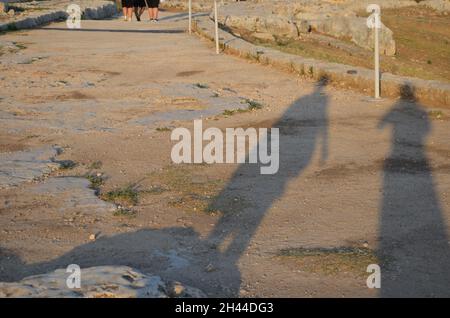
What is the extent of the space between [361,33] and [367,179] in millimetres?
16111

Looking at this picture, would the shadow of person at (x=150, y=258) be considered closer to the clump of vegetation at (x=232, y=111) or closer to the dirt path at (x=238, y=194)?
the dirt path at (x=238, y=194)

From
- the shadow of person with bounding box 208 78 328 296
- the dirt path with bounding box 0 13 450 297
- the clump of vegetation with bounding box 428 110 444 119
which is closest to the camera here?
the dirt path with bounding box 0 13 450 297

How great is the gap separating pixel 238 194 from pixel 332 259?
4.78 ft

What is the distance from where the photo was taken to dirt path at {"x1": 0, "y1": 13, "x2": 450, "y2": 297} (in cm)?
429

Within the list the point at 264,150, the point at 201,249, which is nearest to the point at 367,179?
the point at 264,150

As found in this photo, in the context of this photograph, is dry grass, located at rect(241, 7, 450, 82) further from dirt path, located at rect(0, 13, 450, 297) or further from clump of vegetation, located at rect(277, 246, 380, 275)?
clump of vegetation, located at rect(277, 246, 380, 275)

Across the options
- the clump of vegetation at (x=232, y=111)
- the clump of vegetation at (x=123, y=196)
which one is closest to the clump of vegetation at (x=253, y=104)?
the clump of vegetation at (x=232, y=111)

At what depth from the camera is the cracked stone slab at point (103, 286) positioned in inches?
137

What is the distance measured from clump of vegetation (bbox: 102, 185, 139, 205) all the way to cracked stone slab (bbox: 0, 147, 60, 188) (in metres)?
0.81

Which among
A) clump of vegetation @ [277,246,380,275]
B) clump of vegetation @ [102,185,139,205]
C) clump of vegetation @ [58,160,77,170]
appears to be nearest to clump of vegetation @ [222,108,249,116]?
clump of vegetation @ [58,160,77,170]

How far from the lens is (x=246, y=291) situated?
397 cm

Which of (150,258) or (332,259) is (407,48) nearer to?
(332,259)

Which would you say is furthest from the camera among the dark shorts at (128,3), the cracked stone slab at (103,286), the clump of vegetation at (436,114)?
the dark shorts at (128,3)

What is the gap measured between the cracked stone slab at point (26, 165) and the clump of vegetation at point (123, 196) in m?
0.81
